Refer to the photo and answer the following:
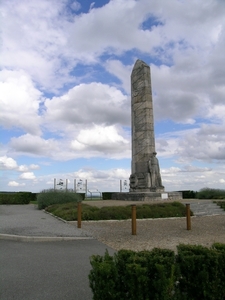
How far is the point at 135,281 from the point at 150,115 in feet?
71.3

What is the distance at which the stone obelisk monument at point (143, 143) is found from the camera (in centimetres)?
2312

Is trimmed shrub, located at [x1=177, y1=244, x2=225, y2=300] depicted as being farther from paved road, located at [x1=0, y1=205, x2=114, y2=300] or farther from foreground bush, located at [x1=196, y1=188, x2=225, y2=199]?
foreground bush, located at [x1=196, y1=188, x2=225, y2=199]

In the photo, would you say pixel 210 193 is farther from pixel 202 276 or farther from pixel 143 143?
pixel 202 276

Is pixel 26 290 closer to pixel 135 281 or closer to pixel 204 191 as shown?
pixel 135 281

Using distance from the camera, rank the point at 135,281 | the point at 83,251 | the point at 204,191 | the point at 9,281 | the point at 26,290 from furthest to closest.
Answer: the point at 204,191, the point at 83,251, the point at 9,281, the point at 26,290, the point at 135,281

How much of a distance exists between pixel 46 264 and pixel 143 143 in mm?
18796

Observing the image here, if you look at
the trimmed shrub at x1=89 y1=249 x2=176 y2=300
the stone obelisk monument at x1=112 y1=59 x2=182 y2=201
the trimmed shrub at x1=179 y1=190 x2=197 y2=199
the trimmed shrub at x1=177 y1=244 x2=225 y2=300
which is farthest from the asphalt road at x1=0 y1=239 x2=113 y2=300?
the trimmed shrub at x1=179 y1=190 x2=197 y2=199

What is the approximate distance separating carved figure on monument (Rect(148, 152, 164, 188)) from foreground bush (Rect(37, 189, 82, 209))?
6.09 m

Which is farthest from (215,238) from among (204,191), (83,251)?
(204,191)

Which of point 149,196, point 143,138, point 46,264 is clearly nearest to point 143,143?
point 143,138

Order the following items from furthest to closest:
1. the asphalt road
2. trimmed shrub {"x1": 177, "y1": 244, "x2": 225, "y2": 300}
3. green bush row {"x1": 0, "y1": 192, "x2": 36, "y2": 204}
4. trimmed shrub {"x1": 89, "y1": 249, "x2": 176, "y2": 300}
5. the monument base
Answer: green bush row {"x1": 0, "y1": 192, "x2": 36, "y2": 204}, the monument base, the asphalt road, trimmed shrub {"x1": 177, "y1": 244, "x2": 225, "y2": 300}, trimmed shrub {"x1": 89, "y1": 249, "x2": 176, "y2": 300}

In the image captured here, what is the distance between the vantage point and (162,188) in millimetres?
23109

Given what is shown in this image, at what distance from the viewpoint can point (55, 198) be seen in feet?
66.1

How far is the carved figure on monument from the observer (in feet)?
75.8
